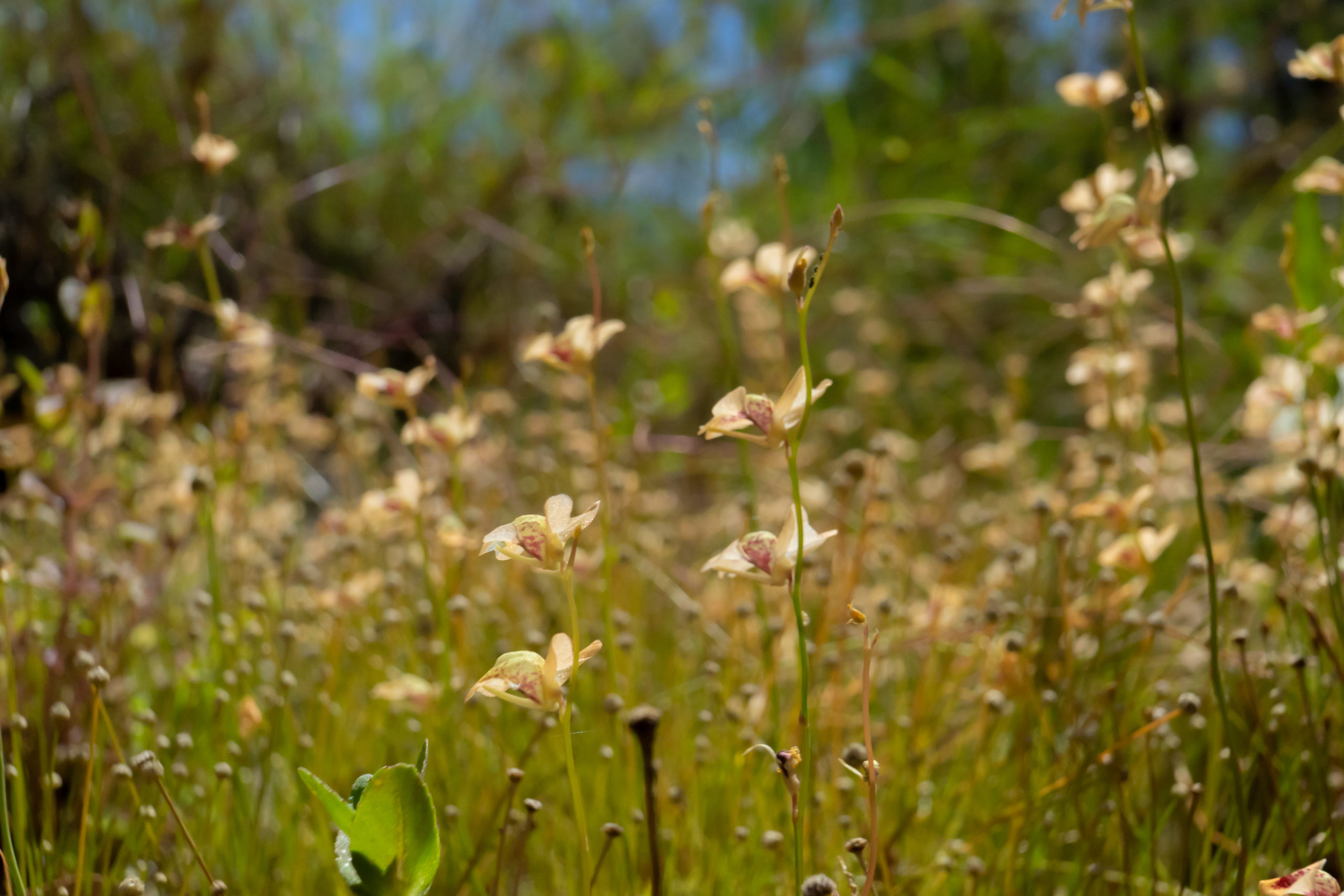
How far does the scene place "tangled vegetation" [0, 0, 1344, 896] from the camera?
0.60 m

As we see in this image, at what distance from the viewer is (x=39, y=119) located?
151 centimetres

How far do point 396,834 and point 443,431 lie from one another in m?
0.35

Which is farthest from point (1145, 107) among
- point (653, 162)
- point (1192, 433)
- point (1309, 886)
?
point (653, 162)

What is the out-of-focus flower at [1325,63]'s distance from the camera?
609 mm

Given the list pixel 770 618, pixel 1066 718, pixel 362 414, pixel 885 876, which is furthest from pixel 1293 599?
pixel 362 414

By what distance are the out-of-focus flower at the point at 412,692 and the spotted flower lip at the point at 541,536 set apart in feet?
1.05

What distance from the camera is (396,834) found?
422 mm

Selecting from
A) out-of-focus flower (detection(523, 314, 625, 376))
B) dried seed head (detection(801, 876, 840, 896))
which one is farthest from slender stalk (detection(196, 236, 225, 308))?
dried seed head (detection(801, 876, 840, 896))

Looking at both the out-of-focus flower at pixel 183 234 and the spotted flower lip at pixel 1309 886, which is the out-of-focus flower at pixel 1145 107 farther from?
the out-of-focus flower at pixel 183 234

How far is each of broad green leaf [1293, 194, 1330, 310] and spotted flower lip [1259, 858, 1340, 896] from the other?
0.62 metres

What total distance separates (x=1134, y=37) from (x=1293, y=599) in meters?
0.50

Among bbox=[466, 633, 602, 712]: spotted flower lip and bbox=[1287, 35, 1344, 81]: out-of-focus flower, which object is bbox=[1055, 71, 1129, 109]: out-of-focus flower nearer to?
bbox=[1287, 35, 1344, 81]: out-of-focus flower

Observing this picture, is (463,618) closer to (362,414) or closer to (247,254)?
(362,414)

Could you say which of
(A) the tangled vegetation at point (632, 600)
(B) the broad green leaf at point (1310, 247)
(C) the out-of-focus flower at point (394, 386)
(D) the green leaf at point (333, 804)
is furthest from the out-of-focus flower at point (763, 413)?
(B) the broad green leaf at point (1310, 247)
